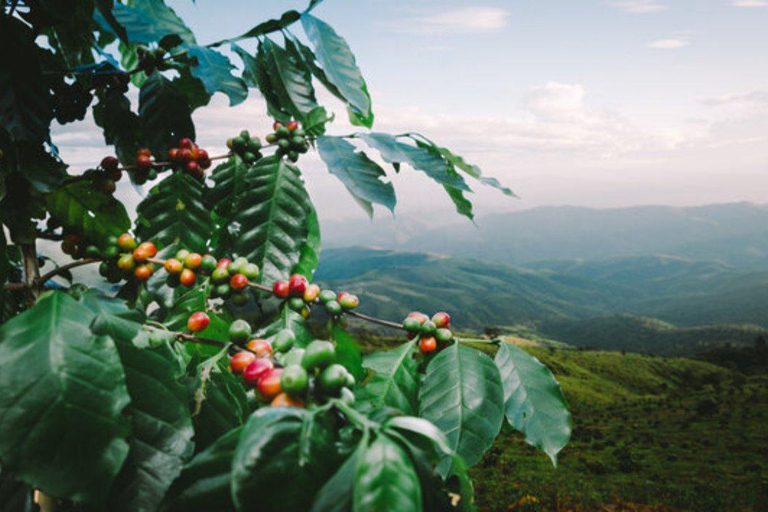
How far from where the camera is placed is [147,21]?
1991mm

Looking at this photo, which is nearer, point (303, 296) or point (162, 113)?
point (303, 296)

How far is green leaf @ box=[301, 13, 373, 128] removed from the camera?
6.11ft

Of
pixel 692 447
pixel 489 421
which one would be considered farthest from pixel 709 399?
pixel 489 421

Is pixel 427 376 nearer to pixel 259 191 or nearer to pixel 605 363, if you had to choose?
pixel 259 191

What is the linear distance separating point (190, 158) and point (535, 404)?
1592 millimetres

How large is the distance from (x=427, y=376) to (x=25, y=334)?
3.39 ft

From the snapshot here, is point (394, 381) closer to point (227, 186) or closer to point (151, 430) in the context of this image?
point (151, 430)

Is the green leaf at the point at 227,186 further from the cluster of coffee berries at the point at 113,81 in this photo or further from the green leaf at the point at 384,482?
the green leaf at the point at 384,482

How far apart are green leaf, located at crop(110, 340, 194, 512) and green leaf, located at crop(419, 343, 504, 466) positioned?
0.68 meters

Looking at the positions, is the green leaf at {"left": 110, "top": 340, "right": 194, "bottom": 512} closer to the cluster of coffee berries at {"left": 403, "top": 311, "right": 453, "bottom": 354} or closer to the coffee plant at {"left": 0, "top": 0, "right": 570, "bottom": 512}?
the coffee plant at {"left": 0, "top": 0, "right": 570, "bottom": 512}

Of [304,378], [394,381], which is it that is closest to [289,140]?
[394,381]

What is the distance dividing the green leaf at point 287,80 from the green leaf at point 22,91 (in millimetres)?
812

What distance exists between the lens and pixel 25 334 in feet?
3.37

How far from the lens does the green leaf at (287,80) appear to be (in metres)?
2.06
